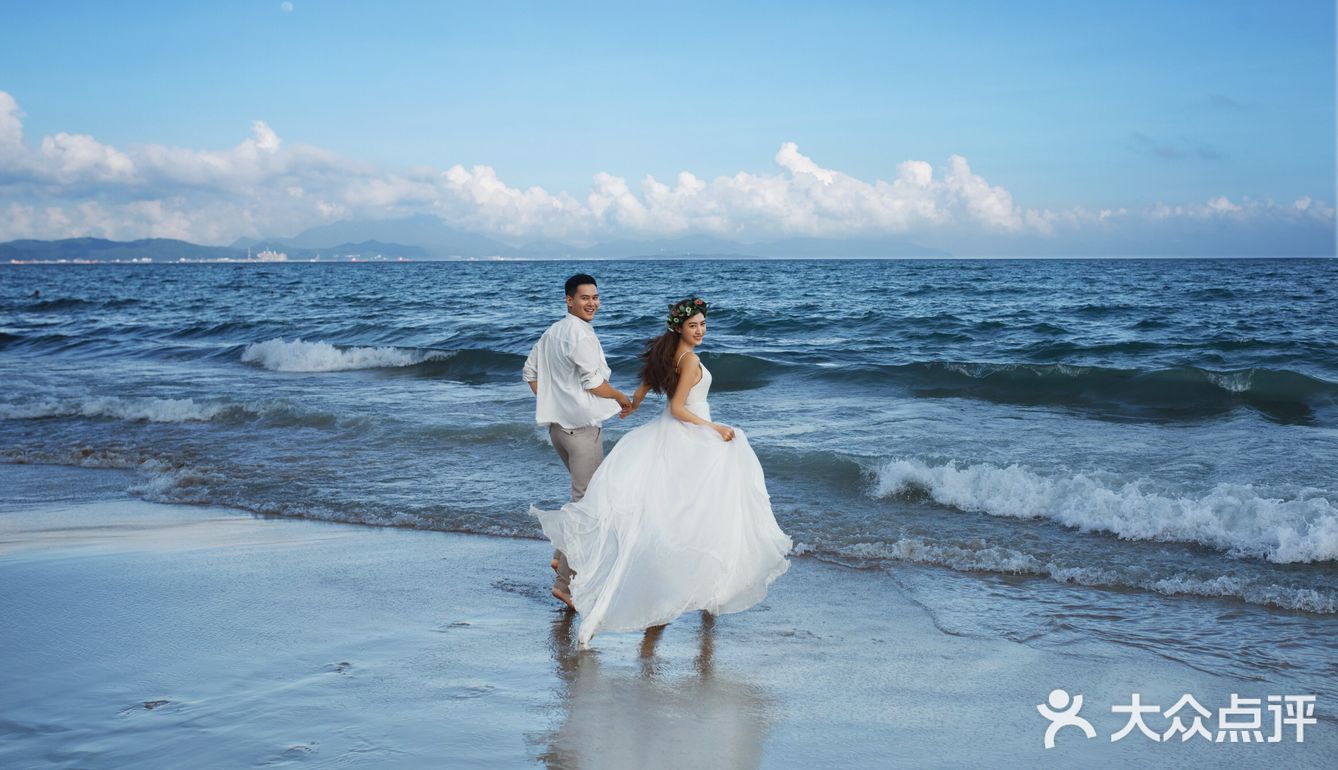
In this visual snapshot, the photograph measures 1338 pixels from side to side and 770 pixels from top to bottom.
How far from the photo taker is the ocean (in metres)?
6.79

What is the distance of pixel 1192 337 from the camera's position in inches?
891

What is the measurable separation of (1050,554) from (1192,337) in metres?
17.7

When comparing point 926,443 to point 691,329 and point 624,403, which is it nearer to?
point 624,403

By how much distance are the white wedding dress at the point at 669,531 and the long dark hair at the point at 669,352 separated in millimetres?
148

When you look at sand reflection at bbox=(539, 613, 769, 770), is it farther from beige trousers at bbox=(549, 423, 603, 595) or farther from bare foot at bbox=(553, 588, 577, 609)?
beige trousers at bbox=(549, 423, 603, 595)

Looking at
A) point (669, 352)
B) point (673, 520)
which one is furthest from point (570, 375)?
point (673, 520)

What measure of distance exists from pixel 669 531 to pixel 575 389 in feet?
3.58

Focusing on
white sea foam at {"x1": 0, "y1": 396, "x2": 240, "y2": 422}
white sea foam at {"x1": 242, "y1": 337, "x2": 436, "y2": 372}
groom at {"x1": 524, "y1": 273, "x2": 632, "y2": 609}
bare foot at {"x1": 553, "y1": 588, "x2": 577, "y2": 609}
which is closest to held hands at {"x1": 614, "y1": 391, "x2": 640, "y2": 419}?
groom at {"x1": 524, "y1": 273, "x2": 632, "y2": 609}

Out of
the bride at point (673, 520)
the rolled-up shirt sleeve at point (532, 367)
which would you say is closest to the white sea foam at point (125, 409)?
the rolled-up shirt sleeve at point (532, 367)

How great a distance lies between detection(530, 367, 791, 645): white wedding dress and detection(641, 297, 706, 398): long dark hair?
0.15m

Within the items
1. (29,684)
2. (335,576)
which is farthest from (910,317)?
(29,684)

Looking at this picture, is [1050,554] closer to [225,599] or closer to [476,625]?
[476,625]

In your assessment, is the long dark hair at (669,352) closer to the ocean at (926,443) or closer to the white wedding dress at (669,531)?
the white wedding dress at (669,531)

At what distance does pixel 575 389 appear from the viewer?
19.5 feet
